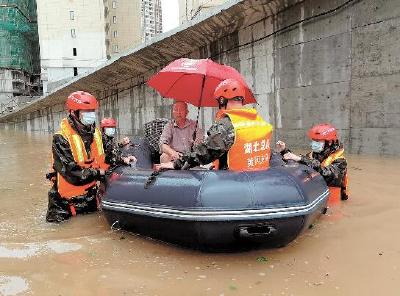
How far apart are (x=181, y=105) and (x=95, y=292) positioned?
3093 millimetres

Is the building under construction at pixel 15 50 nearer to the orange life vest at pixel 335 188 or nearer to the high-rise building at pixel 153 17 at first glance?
the orange life vest at pixel 335 188

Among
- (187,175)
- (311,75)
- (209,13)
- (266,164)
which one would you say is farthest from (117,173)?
(209,13)

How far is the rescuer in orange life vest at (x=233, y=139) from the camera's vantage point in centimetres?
385

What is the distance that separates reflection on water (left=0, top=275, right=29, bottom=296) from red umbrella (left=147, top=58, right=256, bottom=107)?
2.98 meters

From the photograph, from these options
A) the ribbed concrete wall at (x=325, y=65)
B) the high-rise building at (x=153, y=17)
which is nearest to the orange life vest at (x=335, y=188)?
the ribbed concrete wall at (x=325, y=65)

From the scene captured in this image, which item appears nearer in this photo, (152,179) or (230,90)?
(230,90)

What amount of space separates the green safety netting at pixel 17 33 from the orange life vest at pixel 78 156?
202ft

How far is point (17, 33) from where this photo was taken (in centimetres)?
6131

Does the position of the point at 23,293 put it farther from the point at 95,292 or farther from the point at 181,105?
the point at 181,105

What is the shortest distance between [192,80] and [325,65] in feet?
13.6

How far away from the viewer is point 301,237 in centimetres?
416

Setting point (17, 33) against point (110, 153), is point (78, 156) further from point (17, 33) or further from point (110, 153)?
point (17, 33)

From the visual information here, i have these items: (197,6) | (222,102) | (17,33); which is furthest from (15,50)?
(222,102)

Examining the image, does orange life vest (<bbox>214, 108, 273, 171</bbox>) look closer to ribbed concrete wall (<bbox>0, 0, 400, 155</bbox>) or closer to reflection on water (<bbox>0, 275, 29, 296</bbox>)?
reflection on water (<bbox>0, 275, 29, 296</bbox>)
